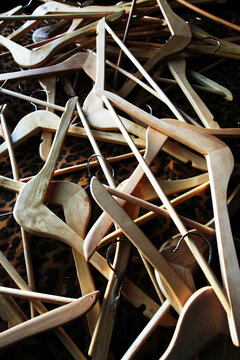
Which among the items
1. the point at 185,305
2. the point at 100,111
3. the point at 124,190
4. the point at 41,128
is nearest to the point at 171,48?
the point at 100,111

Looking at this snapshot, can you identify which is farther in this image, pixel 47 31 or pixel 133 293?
pixel 47 31

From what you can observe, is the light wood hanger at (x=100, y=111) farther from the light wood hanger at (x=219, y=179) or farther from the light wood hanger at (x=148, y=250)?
the light wood hanger at (x=148, y=250)

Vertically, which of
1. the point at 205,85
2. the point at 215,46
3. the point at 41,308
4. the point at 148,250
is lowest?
the point at 41,308

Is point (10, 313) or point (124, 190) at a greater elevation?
point (124, 190)

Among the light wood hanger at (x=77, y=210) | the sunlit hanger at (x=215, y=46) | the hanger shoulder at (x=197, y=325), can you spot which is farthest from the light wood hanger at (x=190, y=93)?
the hanger shoulder at (x=197, y=325)

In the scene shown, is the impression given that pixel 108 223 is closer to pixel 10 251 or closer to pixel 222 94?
pixel 10 251

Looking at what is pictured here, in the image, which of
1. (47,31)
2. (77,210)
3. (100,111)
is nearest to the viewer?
(77,210)

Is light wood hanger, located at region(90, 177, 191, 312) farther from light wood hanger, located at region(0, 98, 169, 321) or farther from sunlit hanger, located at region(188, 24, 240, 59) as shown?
sunlit hanger, located at region(188, 24, 240, 59)

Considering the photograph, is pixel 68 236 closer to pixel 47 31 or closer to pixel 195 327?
pixel 195 327
